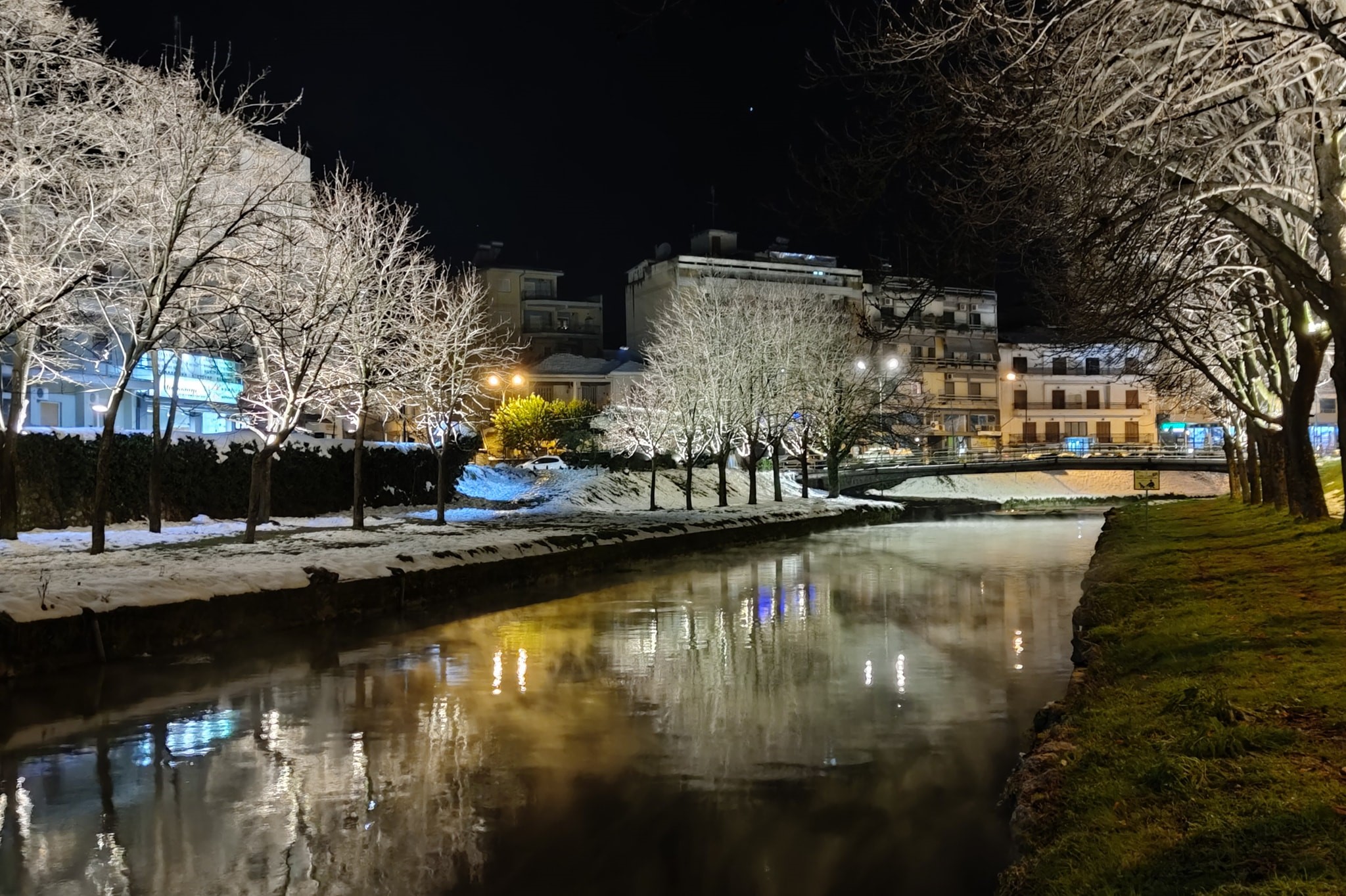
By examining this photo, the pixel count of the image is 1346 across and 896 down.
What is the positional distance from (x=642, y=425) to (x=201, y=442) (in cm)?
2217

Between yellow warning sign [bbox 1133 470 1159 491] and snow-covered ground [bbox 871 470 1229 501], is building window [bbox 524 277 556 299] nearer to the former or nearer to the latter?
snow-covered ground [bbox 871 470 1229 501]

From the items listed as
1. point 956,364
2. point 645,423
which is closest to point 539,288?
point 956,364

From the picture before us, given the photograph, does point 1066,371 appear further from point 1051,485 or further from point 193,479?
point 193,479

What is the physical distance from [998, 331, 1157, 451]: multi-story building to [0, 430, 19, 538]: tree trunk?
8558cm

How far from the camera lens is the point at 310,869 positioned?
22.2ft

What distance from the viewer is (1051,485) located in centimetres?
7638

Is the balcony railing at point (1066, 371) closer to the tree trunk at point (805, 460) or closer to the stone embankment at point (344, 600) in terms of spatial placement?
the tree trunk at point (805, 460)

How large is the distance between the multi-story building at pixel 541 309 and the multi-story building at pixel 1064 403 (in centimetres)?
3802

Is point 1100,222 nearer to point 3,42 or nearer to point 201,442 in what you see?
point 3,42

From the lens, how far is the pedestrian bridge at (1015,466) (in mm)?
63688

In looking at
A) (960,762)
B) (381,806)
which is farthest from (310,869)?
(960,762)

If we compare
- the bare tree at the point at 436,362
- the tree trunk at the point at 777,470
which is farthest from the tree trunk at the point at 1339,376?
the tree trunk at the point at 777,470

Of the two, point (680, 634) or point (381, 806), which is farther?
point (680, 634)

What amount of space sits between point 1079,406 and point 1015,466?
117ft
